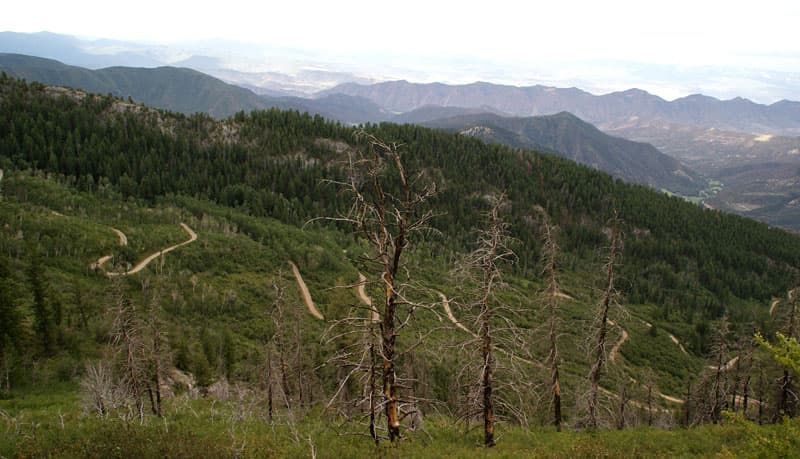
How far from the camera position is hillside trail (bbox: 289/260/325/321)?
5626 cm

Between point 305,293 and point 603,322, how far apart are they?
4655 cm

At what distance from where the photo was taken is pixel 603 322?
22.2 m

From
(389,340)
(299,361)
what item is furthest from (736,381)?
(389,340)

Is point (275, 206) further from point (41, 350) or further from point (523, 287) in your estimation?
point (41, 350)

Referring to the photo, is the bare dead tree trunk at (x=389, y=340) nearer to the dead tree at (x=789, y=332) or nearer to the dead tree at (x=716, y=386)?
the dead tree at (x=716, y=386)

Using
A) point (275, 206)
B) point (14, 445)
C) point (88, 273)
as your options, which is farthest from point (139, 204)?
point (14, 445)

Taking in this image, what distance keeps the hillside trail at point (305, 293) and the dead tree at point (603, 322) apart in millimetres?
37097

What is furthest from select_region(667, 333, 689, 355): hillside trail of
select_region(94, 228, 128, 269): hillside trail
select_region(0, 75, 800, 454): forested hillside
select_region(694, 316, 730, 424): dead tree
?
select_region(94, 228, 128, 269): hillside trail

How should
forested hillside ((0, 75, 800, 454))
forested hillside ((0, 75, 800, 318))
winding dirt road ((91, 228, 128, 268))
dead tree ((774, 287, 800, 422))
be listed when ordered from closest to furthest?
forested hillside ((0, 75, 800, 454)), dead tree ((774, 287, 800, 422)), winding dirt road ((91, 228, 128, 268)), forested hillside ((0, 75, 800, 318))

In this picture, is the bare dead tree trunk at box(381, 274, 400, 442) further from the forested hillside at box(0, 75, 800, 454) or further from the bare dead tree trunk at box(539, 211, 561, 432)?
the bare dead tree trunk at box(539, 211, 561, 432)

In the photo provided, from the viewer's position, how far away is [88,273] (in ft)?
150

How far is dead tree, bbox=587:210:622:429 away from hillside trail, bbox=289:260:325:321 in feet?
122

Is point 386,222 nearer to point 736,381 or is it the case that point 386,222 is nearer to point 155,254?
point 736,381

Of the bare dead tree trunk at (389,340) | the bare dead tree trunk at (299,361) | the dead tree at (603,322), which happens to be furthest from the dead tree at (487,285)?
the bare dead tree trunk at (299,361)
